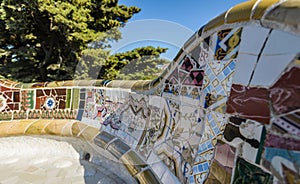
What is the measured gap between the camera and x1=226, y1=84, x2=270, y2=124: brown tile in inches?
30.5

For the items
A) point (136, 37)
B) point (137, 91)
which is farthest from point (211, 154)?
point (136, 37)

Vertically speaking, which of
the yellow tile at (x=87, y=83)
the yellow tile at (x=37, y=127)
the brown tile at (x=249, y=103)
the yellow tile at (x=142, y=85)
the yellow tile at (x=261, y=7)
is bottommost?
the yellow tile at (x=37, y=127)

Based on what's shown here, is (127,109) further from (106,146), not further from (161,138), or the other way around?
(161,138)

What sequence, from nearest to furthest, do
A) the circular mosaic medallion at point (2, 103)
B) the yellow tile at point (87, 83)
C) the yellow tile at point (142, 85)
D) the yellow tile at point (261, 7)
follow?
the yellow tile at point (261, 7), the yellow tile at point (142, 85), the yellow tile at point (87, 83), the circular mosaic medallion at point (2, 103)

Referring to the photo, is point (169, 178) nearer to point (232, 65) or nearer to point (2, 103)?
point (232, 65)

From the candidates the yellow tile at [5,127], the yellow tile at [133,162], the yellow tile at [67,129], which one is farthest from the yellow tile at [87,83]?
the yellow tile at [133,162]

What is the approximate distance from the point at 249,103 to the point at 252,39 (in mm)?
266

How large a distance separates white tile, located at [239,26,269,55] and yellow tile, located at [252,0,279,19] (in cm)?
5

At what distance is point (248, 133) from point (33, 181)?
199cm

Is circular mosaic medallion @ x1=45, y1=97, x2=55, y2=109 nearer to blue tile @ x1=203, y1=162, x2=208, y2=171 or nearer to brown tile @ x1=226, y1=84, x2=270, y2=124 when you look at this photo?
blue tile @ x1=203, y1=162, x2=208, y2=171

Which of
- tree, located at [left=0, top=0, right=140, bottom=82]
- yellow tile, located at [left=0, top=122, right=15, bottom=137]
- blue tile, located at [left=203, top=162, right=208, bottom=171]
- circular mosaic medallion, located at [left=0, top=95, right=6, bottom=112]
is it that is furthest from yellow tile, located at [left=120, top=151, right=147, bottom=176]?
tree, located at [left=0, top=0, right=140, bottom=82]

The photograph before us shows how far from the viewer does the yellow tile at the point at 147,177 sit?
4.97 ft

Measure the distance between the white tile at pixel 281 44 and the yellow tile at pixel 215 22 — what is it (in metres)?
0.32

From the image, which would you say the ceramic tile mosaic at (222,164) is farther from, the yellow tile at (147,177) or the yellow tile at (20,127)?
the yellow tile at (20,127)
